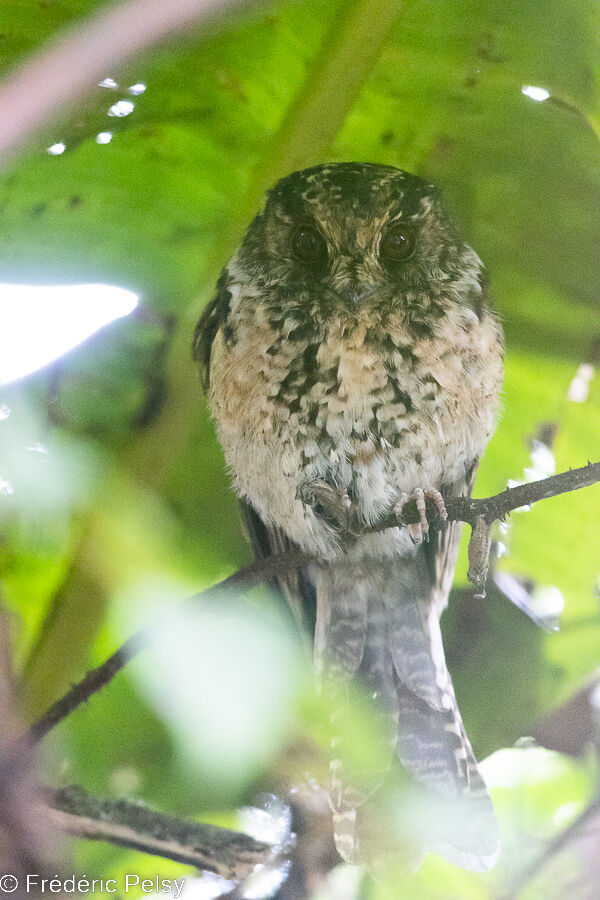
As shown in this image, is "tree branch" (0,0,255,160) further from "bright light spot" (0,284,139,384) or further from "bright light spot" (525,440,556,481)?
"bright light spot" (525,440,556,481)

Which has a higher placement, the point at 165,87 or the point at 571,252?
the point at 165,87

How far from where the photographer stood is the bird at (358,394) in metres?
0.88

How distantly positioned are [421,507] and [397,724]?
23cm

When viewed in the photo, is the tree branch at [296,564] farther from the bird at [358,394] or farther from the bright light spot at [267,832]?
the bright light spot at [267,832]

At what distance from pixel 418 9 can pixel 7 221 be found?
20.7 inches

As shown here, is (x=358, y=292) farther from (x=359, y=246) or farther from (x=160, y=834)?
(x=160, y=834)

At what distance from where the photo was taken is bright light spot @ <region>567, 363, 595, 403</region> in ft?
2.95

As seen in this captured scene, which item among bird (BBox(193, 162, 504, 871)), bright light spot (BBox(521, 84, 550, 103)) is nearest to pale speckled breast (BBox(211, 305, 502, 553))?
bird (BBox(193, 162, 504, 871))

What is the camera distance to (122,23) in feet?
1.94

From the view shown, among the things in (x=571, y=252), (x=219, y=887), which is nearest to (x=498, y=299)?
(x=571, y=252)

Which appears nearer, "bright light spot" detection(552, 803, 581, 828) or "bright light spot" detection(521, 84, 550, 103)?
"bright light spot" detection(552, 803, 581, 828)

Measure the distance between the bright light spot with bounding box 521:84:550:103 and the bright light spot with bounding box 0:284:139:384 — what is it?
20.0 inches

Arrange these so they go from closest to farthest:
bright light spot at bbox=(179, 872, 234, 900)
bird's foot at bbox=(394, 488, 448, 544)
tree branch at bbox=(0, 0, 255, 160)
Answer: tree branch at bbox=(0, 0, 255, 160), bright light spot at bbox=(179, 872, 234, 900), bird's foot at bbox=(394, 488, 448, 544)

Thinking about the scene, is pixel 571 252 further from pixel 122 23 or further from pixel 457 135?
pixel 122 23
